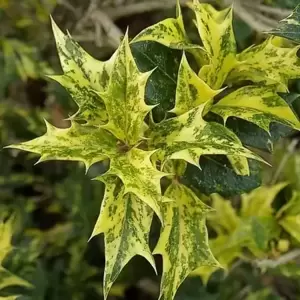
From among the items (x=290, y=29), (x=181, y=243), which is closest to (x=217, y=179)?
(x=181, y=243)

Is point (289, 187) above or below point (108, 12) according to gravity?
below

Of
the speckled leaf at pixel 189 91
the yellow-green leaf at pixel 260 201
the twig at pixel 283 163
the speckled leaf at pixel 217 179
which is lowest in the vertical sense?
the yellow-green leaf at pixel 260 201

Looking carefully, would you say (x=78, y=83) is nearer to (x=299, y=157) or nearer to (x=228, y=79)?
(x=228, y=79)

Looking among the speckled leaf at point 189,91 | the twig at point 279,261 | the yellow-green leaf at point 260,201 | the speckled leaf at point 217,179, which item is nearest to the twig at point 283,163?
the yellow-green leaf at point 260,201

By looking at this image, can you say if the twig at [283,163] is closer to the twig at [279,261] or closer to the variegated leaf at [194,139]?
the twig at [279,261]

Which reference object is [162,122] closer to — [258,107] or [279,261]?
[258,107]

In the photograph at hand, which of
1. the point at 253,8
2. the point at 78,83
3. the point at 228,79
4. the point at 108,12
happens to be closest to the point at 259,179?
the point at 228,79
